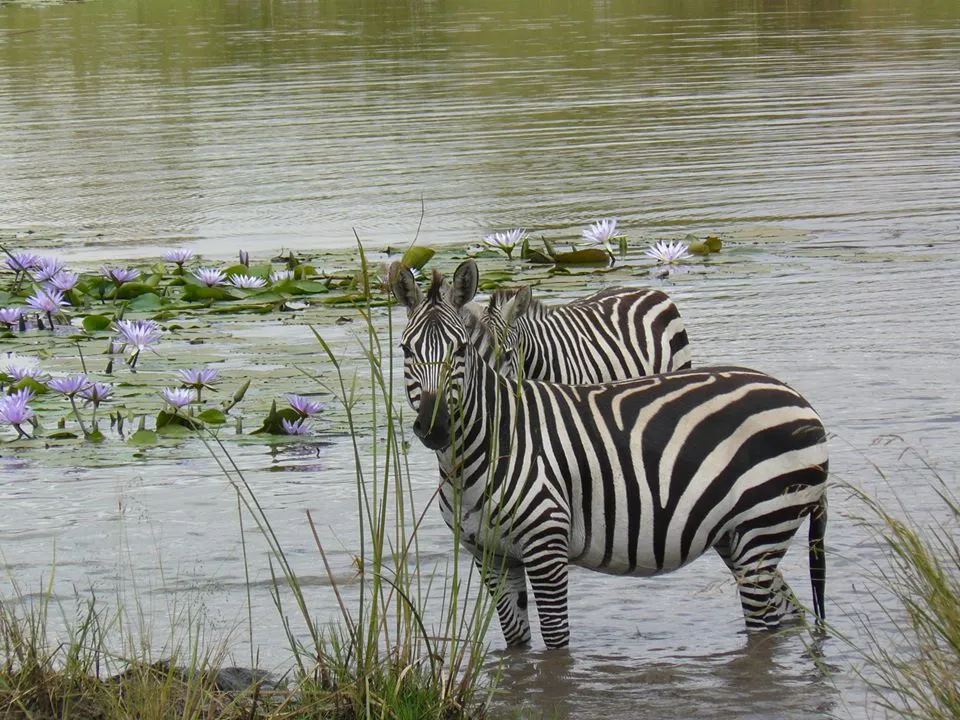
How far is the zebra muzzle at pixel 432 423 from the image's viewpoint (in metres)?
5.05

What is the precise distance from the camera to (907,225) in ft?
47.8

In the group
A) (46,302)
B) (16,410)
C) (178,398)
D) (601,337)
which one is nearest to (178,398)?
(178,398)

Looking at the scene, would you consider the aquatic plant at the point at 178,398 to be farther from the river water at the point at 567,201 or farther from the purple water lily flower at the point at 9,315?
the purple water lily flower at the point at 9,315

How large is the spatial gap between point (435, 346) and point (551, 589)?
0.99 metres

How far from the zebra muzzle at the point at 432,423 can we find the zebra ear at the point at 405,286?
0.40 meters

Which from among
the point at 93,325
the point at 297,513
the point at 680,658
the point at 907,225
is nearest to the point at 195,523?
the point at 297,513

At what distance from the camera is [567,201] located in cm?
1705

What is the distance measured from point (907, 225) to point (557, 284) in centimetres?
453

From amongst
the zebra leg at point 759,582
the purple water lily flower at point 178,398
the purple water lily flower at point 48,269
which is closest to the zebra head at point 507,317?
the zebra leg at point 759,582

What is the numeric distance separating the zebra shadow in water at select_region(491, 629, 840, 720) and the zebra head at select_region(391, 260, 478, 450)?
3.10 ft

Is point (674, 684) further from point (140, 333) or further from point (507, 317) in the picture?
point (140, 333)

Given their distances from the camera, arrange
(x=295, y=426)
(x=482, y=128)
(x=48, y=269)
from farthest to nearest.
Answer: (x=482, y=128)
(x=48, y=269)
(x=295, y=426)

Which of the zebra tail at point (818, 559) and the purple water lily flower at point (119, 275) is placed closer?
the zebra tail at point (818, 559)

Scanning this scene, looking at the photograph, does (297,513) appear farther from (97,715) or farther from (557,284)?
(557,284)
